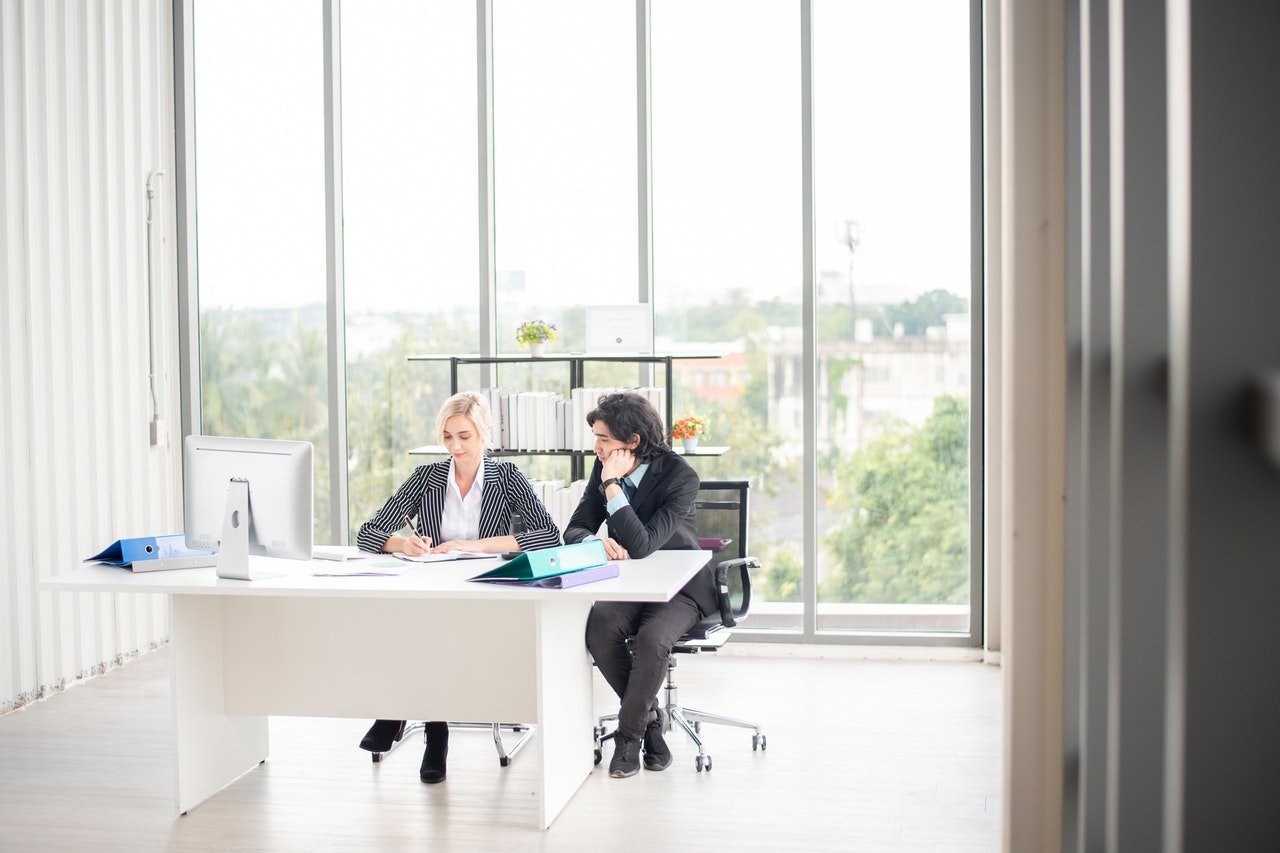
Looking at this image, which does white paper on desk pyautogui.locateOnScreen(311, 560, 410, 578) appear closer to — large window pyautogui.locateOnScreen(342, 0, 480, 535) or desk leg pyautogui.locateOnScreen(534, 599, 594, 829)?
desk leg pyautogui.locateOnScreen(534, 599, 594, 829)

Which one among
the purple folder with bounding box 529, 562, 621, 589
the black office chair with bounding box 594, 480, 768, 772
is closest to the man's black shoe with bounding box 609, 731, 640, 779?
the black office chair with bounding box 594, 480, 768, 772

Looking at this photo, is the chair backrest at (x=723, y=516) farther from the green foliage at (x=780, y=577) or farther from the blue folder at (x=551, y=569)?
the green foliage at (x=780, y=577)

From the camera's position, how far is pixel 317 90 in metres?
6.90

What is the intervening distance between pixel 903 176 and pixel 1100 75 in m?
4.72

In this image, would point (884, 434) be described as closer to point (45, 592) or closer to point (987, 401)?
point (987, 401)

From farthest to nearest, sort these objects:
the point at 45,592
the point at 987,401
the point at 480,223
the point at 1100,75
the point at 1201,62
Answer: the point at 480,223, the point at 987,401, the point at 45,592, the point at 1100,75, the point at 1201,62

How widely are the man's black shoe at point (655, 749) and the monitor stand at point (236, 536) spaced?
1.48 meters

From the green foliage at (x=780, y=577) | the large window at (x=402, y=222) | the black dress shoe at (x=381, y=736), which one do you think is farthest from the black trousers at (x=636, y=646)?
the large window at (x=402, y=222)

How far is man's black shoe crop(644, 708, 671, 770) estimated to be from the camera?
4.58m

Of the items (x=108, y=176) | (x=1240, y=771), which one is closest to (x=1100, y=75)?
(x=1240, y=771)

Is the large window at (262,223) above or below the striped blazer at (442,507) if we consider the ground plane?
above

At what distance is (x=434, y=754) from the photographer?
4.51 metres

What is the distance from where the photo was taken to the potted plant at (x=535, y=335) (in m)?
6.27

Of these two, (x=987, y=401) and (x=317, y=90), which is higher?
(x=317, y=90)
